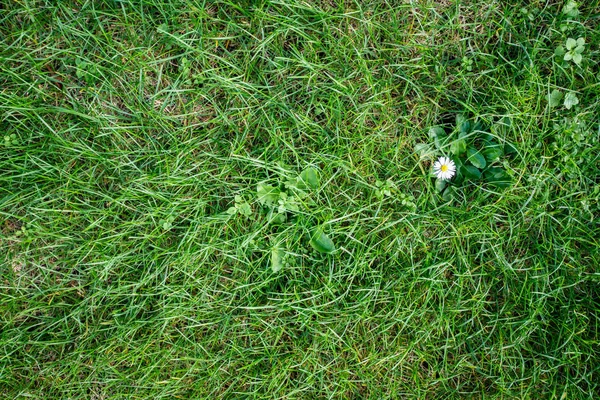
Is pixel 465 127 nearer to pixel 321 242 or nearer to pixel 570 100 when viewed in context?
pixel 570 100

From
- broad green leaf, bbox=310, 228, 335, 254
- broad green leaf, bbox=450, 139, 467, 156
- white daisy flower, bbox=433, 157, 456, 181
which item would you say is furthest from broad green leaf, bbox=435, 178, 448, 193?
broad green leaf, bbox=310, 228, 335, 254

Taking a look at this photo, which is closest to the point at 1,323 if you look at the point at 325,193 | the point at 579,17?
the point at 325,193

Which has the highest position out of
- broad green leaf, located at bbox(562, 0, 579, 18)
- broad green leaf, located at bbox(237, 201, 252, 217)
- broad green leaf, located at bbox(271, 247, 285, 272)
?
broad green leaf, located at bbox(562, 0, 579, 18)

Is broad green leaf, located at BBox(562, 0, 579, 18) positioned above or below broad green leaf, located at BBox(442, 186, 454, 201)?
above

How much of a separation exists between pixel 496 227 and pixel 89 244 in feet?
6.12

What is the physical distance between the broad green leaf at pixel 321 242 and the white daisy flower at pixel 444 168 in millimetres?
583

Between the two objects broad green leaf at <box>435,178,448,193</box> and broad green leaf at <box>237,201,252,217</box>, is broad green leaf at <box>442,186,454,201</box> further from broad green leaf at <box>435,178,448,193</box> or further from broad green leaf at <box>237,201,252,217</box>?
broad green leaf at <box>237,201,252,217</box>

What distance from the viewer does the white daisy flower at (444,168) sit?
7.44 ft

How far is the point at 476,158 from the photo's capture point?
88.8 inches

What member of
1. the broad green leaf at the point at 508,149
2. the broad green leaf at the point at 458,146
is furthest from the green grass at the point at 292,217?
the broad green leaf at the point at 458,146

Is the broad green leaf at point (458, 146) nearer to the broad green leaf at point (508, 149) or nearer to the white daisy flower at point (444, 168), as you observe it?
the white daisy flower at point (444, 168)

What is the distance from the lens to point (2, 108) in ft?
7.51

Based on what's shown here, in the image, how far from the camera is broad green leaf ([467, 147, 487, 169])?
7.38 feet

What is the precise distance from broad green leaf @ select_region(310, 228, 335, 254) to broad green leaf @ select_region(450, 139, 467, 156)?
0.70 m
